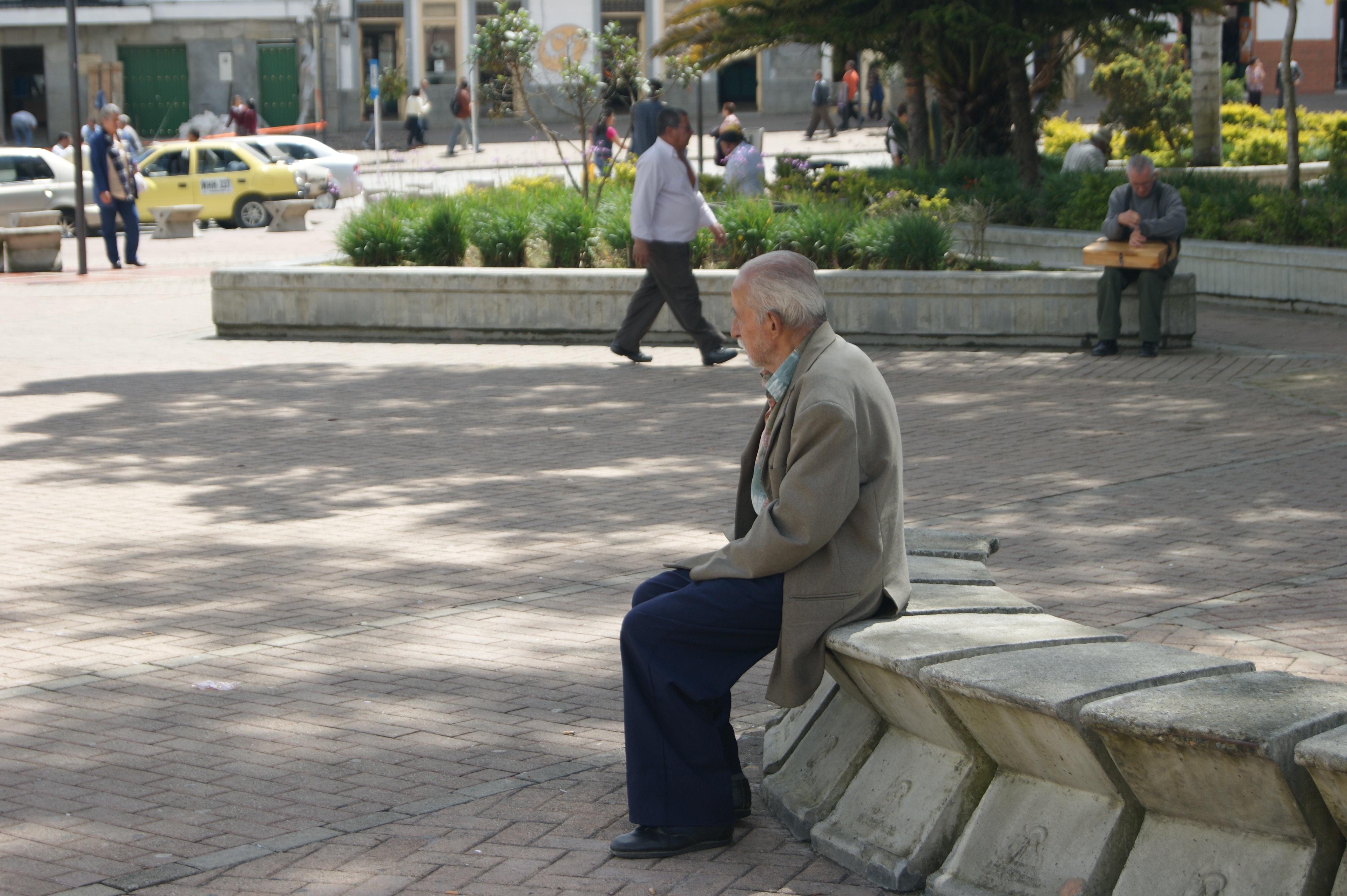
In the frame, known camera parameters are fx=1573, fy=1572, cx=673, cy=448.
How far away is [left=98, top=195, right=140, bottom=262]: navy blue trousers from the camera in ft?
66.6

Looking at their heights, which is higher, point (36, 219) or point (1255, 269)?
point (36, 219)

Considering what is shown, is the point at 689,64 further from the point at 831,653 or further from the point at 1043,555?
the point at 831,653

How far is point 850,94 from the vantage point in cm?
4166

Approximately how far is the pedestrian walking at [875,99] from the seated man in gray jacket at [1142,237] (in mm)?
31819

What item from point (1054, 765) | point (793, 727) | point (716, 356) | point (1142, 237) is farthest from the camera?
point (716, 356)

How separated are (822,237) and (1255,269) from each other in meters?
4.25

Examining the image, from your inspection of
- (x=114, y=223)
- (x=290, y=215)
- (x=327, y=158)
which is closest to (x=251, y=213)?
(x=290, y=215)

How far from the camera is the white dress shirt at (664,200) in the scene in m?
11.6

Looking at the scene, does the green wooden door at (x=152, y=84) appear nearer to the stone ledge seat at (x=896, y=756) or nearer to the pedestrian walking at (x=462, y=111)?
the pedestrian walking at (x=462, y=111)

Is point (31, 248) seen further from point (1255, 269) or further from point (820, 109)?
point (820, 109)

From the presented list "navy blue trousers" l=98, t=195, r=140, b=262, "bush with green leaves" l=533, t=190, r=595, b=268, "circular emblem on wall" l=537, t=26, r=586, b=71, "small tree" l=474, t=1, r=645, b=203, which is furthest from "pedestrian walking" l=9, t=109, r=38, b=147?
"bush with green leaves" l=533, t=190, r=595, b=268

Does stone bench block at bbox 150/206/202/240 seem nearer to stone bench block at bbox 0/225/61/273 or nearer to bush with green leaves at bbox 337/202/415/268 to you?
stone bench block at bbox 0/225/61/273

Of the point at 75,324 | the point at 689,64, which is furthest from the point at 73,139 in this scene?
the point at 689,64

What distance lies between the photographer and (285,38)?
1799 inches
